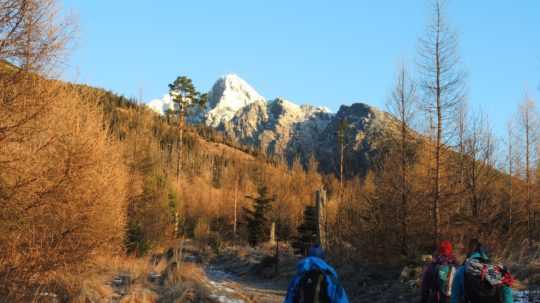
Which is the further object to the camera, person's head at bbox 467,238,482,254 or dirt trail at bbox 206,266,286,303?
dirt trail at bbox 206,266,286,303

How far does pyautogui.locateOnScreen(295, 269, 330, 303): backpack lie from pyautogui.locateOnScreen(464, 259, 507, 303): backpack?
6.87 ft

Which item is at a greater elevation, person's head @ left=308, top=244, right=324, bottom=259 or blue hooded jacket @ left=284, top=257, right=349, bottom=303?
person's head @ left=308, top=244, right=324, bottom=259

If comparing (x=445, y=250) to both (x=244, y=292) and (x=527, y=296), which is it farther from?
(x=244, y=292)

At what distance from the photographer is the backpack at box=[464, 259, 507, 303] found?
595 cm

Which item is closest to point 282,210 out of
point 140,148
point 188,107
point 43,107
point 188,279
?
point 188,107

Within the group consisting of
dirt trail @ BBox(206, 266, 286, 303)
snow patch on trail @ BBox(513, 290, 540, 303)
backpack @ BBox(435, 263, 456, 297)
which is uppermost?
backpack @ BBox(435, 263, 456, 297)

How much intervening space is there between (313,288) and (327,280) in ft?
0.55

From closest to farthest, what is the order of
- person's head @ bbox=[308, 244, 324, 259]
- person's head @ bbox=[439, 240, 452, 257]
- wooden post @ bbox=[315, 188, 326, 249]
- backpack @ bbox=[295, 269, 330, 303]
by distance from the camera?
backpack @ bbox=[295, 269, 330, 303]
person's head @ bbox=[308, 244, 324, 259]
person's head @ bbox=[439, 240, 452, 257]
wooden post @ bbox=[315, 188, 326, 249]

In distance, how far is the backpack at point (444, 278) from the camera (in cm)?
771

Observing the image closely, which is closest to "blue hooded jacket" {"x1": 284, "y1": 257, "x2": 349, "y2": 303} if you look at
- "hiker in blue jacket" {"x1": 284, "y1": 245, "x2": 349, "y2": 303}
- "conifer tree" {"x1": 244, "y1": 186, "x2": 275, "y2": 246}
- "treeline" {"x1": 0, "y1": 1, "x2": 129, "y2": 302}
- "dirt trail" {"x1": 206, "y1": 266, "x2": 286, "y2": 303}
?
"hiker in blue jacket" {"x1": 284, "y1": 245, "x2": 349, "y2": 303}

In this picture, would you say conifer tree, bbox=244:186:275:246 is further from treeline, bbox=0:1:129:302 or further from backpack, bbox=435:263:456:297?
backpack, bbox=435:263:456:297

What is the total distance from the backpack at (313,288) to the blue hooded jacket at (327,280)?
3 cm

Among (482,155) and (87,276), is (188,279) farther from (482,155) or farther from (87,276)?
(482,155)

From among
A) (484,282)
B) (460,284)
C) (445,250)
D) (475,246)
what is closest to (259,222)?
(445,250)
